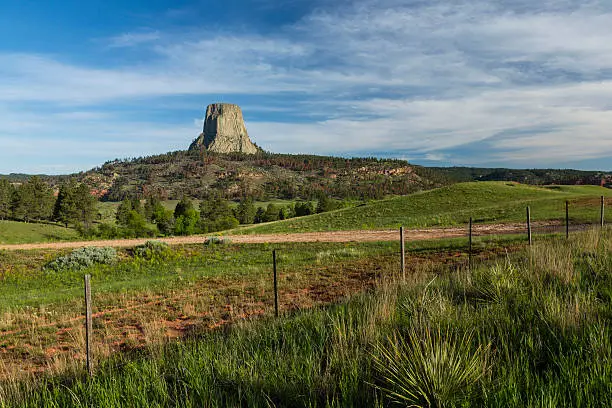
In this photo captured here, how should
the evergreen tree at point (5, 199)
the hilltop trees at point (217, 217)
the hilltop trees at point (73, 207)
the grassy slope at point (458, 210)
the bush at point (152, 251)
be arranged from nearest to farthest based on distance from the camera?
the bush at point (152, 251) < the grassy slope at point (458, 210) < the hilltop trees at point (73, 207) < the evergreen tree at point (5, 199) < the hilltop trees at point (217, 217)

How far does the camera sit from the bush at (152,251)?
2539cm

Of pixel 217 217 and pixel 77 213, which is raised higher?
pixel 77 213

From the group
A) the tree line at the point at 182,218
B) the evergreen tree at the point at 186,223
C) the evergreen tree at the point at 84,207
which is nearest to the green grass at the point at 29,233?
Result: the tree line at the point at 182,218

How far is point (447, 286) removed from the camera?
298 inches

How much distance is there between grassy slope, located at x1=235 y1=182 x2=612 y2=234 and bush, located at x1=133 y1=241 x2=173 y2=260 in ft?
70.4

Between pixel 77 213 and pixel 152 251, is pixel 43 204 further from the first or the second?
pixel 152 251

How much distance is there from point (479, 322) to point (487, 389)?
1.92 metres

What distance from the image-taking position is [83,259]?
22922mm

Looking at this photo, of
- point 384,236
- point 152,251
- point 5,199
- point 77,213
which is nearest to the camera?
point 152,251

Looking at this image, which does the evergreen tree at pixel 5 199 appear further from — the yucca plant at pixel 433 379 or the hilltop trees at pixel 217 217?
the yucca plant at pixel 433 379

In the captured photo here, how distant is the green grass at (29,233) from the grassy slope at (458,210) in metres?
34.1

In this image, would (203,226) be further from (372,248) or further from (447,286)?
(447,286)

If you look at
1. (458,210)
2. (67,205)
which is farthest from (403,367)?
(67,205)

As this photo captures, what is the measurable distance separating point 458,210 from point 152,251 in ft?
128
